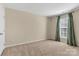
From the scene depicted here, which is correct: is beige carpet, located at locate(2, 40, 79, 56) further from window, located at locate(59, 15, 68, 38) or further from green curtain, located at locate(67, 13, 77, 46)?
window, located at locate(59, 15, 68, 38)

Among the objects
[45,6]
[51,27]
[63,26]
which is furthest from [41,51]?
[51,27]

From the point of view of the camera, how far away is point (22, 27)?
5.81 meters

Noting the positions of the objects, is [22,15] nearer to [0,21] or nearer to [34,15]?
[34,15]

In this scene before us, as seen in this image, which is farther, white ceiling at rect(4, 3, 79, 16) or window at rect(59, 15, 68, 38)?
window at rect(59, 15, 68, 38)

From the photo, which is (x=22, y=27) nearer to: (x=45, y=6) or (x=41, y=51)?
(x=45, y=6)

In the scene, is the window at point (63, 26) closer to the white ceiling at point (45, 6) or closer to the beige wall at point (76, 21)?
the beige wall at point (76, 21)

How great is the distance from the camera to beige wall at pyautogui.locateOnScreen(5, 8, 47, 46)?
16.6ft

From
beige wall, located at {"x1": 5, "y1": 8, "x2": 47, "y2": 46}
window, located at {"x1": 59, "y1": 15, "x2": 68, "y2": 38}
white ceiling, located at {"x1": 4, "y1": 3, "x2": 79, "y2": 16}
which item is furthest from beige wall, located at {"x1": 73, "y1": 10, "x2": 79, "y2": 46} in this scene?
beige wall, located at {"x1": 5, "y1": 8, "x2": 47, "y2": 46}

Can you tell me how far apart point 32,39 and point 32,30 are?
587 millimetres

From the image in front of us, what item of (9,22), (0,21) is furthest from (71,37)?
(0,21)

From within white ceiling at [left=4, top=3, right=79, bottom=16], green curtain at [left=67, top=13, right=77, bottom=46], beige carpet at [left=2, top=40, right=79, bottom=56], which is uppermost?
white ceiling at [left=4, top=3, right=79, bottom=16]

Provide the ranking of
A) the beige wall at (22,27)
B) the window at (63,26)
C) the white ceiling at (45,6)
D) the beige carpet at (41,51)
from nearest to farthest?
the beige carpet at (41,51)
the white ceiling at (45,6)
the beige wall at (22,27)
the window at (63,26)

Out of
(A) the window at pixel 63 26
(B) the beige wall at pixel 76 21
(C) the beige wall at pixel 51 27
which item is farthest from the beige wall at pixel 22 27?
(B) the beige wall at pixel 76 21

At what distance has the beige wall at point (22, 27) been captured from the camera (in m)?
5.05
